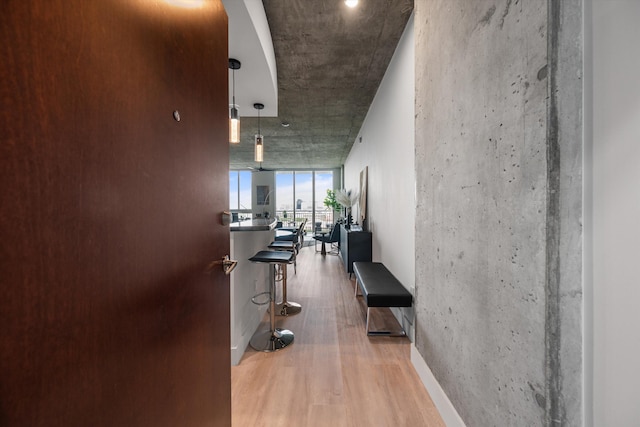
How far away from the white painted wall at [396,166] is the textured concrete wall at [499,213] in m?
0.71

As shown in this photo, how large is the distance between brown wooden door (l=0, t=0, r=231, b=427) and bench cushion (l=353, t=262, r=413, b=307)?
155 centimetres

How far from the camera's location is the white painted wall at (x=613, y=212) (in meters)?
0.71

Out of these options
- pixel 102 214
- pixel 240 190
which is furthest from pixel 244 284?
pixel 240 190

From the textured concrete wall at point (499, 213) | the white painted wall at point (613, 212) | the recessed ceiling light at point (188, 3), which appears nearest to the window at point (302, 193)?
the textured concrete wall at point (499, 213)

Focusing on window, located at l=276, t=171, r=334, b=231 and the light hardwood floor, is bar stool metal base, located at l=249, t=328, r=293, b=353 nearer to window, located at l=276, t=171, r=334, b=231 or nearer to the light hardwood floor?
the light hardwood floor

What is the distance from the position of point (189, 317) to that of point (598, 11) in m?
1.57

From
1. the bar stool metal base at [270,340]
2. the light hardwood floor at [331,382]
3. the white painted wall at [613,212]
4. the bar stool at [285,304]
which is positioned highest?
the white painted wall at [613,212]

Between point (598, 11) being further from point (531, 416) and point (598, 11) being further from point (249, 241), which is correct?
point (249, 241)

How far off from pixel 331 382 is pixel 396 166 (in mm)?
2166

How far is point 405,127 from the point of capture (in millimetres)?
2559

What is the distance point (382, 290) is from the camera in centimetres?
231

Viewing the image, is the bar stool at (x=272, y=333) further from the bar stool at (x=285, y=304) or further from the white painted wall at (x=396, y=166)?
the white painted wall at (x=396, y=166)

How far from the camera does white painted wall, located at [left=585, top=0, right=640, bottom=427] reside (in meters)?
0.71

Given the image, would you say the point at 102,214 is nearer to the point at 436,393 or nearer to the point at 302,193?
the point at 436,393
